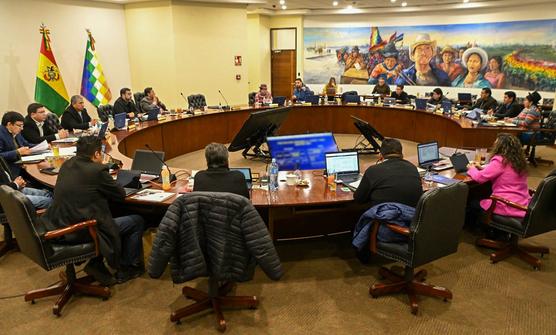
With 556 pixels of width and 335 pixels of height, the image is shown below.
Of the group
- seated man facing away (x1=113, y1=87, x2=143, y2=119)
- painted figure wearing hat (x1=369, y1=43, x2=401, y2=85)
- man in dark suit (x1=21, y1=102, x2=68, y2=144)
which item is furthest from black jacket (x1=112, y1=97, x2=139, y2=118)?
painted figure wearing hat (x1=369, y1=43, x2=401, y2=85)

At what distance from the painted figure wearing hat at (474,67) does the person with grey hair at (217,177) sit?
9.89m

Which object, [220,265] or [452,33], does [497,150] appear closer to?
[220,265]

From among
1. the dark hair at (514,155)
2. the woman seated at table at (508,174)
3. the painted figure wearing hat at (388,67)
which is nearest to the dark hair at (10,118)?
the woman seated at table at (508,174)

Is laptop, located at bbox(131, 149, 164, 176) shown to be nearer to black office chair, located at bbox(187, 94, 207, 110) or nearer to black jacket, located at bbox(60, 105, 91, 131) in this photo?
black jacket, located at bbox(60, 105, 91, 131)

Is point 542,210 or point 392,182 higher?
point 392,182

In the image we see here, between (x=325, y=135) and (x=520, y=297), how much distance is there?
102 inches

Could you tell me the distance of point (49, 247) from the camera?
261 cm

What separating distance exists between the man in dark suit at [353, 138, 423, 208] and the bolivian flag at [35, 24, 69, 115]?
20.7 feet

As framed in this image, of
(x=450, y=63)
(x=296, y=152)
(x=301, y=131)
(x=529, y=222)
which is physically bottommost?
(x=301, y=131)

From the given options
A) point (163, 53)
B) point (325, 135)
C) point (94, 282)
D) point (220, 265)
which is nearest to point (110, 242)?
point (94, 282)

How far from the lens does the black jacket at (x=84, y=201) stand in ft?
8.95

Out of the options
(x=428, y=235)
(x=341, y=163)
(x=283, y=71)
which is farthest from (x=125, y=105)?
(x=283, y=71)

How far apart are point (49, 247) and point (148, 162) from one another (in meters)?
1.32

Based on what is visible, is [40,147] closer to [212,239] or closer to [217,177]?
[217,177]
